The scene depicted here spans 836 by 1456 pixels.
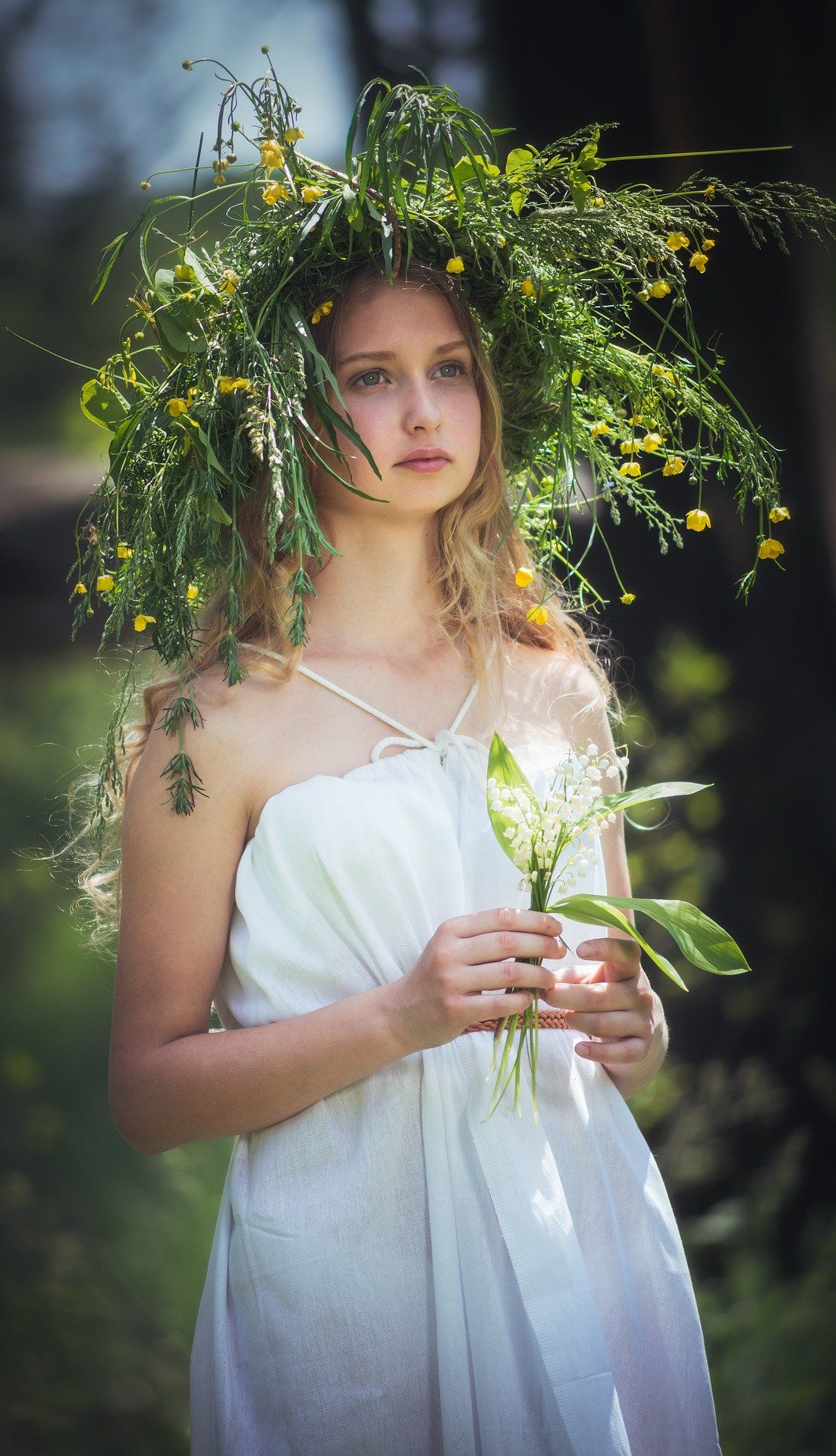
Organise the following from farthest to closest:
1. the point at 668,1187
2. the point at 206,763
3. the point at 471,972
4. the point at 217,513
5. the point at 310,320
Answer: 1. the point at 668,1187
2. the point at 310,320
3. the point at 206,763
4. the point at 217,513
5. the point at 471,972

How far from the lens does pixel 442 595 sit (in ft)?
6.32

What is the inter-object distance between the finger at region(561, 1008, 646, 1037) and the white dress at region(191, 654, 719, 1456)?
8 centimetres

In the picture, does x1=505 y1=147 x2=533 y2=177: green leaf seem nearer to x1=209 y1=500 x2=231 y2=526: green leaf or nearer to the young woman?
the young woman

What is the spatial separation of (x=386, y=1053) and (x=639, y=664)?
5.19 ft

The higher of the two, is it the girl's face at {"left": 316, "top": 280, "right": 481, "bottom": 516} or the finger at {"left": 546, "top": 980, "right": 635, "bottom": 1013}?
the girl's face at {"left": 316, "top": 280, "right": 481, "bottom": 516}

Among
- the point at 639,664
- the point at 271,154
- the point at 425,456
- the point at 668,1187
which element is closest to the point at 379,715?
the point at 425,456

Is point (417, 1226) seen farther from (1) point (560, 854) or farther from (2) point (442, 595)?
(2) point (442, 595)

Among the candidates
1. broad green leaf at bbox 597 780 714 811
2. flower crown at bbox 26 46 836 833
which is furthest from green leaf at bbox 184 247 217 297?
broad green leaf at bbox 597 780 714 811

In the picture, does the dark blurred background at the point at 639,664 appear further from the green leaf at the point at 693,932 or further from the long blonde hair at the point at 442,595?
the green leaf at the point at 693,932

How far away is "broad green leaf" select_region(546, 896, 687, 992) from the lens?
1410 mm

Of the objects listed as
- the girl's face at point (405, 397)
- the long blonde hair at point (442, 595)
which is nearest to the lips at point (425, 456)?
the girl's face at point (405, 397)

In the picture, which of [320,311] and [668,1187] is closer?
[320,311]

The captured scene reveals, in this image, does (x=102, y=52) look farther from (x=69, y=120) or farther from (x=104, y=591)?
(x=104, y=591)

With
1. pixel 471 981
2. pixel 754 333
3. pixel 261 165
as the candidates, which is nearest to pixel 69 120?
pixel 754 333
